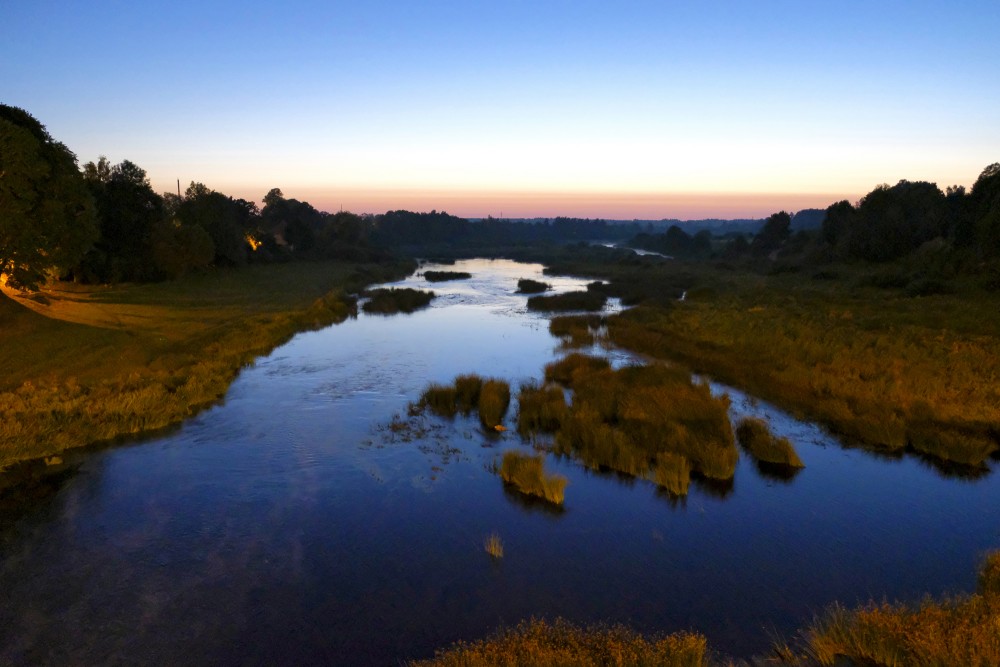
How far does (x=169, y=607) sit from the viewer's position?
33.5ft

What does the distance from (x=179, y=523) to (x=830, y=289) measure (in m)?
50.9

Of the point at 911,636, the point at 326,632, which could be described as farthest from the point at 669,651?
the point at 326,632

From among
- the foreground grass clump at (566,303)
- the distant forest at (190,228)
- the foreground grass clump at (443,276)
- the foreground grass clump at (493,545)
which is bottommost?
the foreground grass clump at (493,545)

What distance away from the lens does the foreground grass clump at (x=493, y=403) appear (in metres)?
19.9

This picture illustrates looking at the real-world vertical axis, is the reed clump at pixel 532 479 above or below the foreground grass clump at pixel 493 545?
above

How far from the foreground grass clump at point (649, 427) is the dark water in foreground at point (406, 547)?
2.25 ft

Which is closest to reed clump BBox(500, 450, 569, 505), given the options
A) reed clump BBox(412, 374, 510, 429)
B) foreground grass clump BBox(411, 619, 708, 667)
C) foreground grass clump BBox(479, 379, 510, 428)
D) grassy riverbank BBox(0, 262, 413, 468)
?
foreground grass clump BBox(479, 379, 510, 428)

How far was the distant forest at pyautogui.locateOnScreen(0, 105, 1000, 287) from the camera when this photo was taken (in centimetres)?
2988

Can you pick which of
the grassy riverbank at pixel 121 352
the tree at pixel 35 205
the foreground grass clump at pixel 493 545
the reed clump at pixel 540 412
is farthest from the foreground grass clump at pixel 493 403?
the tree at pixel 35 205

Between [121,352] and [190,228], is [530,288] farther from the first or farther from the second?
[121,352]

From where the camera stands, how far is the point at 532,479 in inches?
579

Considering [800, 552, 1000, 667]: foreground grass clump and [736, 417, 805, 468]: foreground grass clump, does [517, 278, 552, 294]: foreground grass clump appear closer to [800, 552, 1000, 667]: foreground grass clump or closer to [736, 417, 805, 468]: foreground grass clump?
[736, 417, 805, 468]: foreground grass clump

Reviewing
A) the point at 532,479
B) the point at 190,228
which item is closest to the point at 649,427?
the point at 532,479

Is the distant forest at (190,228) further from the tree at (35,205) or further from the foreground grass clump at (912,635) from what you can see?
the foreground grass clump at (912,635)
